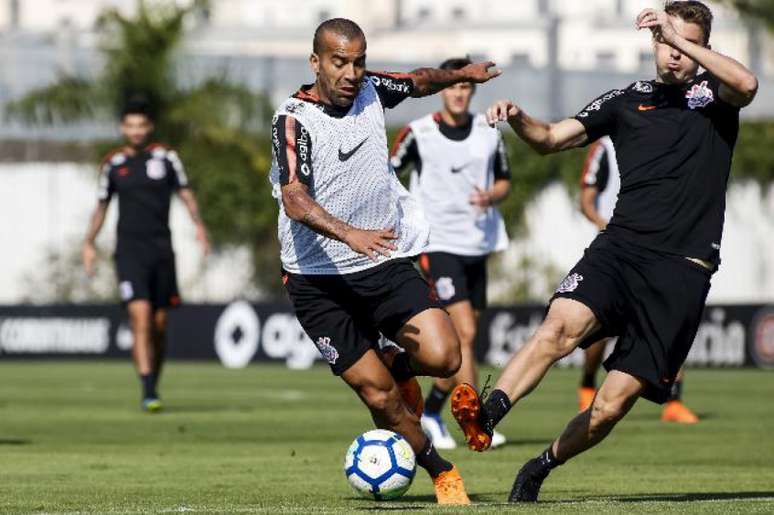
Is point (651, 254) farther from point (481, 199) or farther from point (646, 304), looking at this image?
point (481, 199)

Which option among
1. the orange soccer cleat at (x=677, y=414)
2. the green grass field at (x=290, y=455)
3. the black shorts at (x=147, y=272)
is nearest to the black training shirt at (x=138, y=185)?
the black shorts at (x=147, y=272)

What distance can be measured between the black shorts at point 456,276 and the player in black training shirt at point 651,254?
446 centimetres

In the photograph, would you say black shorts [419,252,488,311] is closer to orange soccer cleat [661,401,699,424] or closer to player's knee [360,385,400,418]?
orange soccer cleat [661,401,699,424]

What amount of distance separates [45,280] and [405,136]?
19345 mm

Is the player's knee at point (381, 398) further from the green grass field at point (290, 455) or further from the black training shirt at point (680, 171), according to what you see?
the black training shirt at point (680, 171)

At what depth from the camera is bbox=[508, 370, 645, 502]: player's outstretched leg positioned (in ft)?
30.7

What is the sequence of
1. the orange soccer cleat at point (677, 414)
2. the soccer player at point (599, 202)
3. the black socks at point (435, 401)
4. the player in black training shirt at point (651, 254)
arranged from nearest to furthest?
the player in black training shirt at point (651, 254), the black socks at point (435, 401), the soccer player at point (599, 202), the orange soccer cleat at point (677, 414)

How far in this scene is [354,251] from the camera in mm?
9258

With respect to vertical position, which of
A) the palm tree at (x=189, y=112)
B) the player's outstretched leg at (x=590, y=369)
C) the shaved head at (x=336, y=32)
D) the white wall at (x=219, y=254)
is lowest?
the white wall at (x=219, y=254)

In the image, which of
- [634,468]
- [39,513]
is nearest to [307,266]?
[39,513]

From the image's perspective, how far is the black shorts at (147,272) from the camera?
56.0 ft

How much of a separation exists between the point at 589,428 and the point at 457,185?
5.33 metres

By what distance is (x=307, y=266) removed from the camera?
31.9 ft

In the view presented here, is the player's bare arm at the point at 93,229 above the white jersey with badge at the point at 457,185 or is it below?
below
